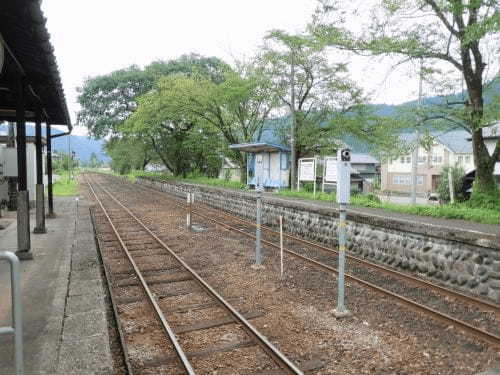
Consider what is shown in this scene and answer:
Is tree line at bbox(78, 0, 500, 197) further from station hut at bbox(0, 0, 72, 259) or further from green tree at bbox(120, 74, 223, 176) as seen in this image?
station hut at bbox(0, 0, 72, 259)

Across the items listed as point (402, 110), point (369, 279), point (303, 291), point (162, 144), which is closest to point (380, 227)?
point (369, 279)

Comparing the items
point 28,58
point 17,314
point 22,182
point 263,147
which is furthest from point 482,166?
point 17,314

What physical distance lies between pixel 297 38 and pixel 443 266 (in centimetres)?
1225

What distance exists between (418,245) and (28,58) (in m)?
7.87

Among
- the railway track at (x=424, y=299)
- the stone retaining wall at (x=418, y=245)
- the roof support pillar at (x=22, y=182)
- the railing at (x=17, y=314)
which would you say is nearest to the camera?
the railing at (x=17, y=314)

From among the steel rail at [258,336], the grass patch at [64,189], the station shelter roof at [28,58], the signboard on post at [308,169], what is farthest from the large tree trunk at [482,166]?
the grass patch at [64,189]

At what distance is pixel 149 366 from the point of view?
4266mm

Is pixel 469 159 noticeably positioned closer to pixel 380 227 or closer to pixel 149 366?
pixel 380 227

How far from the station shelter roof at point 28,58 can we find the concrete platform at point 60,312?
3.31m

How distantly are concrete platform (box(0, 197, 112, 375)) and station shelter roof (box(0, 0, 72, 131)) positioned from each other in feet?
10.9

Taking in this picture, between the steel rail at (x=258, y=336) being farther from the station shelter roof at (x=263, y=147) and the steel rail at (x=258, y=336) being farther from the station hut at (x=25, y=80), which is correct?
the station shelter roof at (x=263, y=147)

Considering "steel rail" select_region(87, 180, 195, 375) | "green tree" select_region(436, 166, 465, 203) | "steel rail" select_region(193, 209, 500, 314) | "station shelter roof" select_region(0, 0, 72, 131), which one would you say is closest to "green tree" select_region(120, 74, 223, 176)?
"station shelter roof" select_region(0, 0, 72, 131)

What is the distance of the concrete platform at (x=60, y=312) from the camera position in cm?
387

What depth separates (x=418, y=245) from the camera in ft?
26.1
